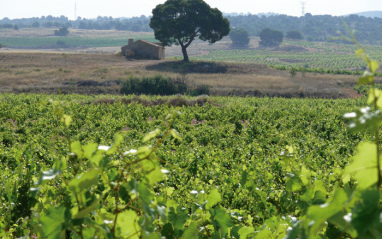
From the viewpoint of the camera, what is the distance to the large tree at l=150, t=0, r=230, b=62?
49062 millimetres

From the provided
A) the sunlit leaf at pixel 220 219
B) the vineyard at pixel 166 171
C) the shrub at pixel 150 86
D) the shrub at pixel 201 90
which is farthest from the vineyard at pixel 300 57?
the sunlit leaf at pixel 220 219

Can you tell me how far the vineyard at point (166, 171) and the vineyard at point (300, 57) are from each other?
241ft

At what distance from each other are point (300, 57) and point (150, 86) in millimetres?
87142

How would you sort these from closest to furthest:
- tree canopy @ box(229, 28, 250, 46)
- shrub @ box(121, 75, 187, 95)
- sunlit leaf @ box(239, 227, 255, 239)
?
sunlit leaf @ box(239, 227, 255, 239), shrub @ box(121, 75, 187, 95), tree canopy @ box(229, 28, 250, 46)

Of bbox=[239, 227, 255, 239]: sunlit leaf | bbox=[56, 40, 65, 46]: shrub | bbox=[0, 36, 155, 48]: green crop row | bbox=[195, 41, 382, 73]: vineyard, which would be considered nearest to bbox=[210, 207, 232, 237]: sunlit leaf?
bbox=[239, 227, 255, 239]: sunlit leaf

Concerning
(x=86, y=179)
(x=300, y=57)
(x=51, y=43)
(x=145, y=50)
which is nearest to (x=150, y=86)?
(x=145, y=50)

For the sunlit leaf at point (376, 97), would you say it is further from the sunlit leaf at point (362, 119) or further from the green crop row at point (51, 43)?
the green crop row at point (51, 43)

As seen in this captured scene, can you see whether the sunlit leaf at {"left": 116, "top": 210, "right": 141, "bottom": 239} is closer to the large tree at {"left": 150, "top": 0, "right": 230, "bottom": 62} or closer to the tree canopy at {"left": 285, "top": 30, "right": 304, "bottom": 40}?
the large tree at {"left": 150, "top": 0, "right": 230, "bottom": 62}

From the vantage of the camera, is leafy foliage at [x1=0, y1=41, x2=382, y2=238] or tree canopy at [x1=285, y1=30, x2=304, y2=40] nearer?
leafy foliage at [x1=0, y1=41, x2=382, y2=238]

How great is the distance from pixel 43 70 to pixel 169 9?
18.1m

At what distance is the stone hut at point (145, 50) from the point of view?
178 feet

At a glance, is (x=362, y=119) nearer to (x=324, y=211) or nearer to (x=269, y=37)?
(x=324, y=211)

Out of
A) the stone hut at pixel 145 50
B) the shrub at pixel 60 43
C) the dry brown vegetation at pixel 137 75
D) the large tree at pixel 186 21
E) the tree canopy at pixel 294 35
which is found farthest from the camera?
the tree canopy at pixel 294 35

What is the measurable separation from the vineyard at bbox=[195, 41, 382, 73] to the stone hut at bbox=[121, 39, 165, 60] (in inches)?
1456
